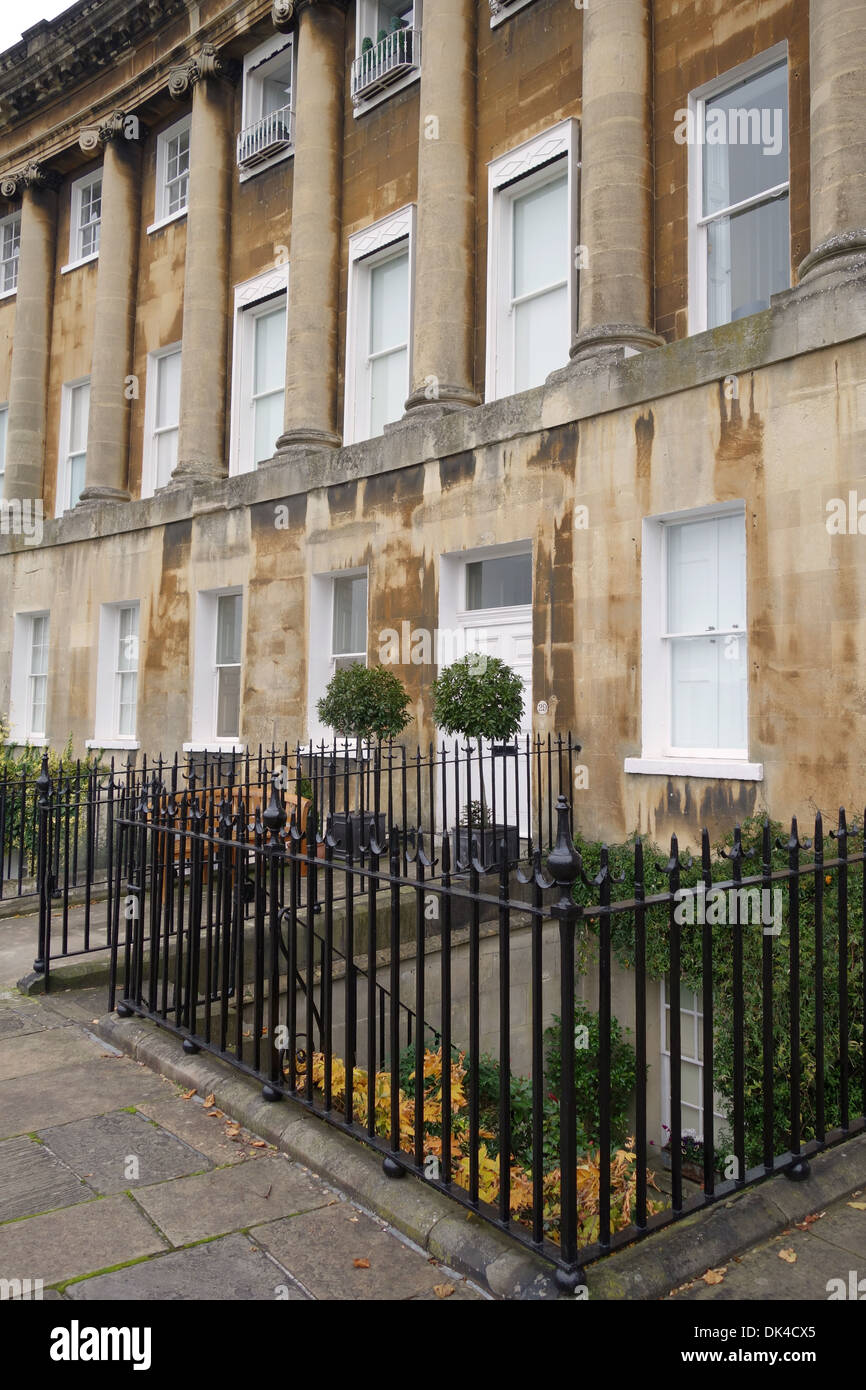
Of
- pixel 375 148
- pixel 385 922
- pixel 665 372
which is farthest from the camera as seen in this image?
pixel 375 148

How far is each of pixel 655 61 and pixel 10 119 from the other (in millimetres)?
14667

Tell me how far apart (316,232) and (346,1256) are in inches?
517

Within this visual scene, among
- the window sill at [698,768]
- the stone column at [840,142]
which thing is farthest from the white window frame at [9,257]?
the window sill at [698,768]

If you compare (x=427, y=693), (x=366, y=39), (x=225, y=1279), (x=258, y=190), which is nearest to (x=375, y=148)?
(x=366, y=39)

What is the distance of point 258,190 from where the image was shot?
15.4m

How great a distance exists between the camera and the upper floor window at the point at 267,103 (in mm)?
14922

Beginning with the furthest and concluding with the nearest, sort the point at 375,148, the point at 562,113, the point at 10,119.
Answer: the point at 10,119, the point at 375,148, the point at 562,113

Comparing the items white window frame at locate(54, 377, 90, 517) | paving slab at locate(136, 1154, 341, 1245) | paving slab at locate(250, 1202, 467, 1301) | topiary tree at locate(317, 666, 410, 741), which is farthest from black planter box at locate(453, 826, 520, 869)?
white window frame at locate(54, 377, 90, 517)

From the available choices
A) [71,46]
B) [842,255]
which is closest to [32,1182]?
[842,255]

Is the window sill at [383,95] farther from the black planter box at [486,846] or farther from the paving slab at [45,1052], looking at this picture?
the paving slab at [45,1052]

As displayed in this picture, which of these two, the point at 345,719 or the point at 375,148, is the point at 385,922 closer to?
the point at 345,719

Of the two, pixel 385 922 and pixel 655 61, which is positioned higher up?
pixel 655 61

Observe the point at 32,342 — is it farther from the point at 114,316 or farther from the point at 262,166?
the point at 262,166

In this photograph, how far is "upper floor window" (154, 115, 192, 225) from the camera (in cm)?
1705
